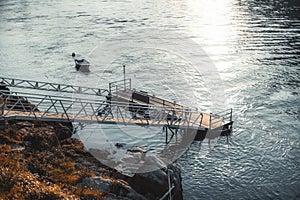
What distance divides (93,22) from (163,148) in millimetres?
88896

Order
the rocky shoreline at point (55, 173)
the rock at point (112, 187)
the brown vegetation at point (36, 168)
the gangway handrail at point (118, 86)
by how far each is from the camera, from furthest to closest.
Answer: the gangway handrail at point (118, 86), the rock at point (112, 187), the rocky shoreline at point (55, 173), the brown vegetation at point (36, 168)

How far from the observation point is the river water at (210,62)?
118 ft

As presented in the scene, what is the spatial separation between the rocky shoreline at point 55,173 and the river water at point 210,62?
269 inches

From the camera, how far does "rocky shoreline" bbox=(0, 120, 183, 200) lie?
22.2 m

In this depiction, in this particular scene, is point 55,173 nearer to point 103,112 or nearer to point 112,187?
point 112,187

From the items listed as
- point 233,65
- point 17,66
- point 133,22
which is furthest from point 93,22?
point 233,65

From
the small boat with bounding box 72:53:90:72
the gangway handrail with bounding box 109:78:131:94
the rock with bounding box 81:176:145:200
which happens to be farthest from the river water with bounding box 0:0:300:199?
the rock with bounding box 81:176:145:200

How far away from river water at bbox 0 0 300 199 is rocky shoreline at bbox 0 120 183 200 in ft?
22.4

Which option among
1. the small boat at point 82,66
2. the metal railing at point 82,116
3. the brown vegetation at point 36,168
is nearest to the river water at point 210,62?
the small boat at point 82,66

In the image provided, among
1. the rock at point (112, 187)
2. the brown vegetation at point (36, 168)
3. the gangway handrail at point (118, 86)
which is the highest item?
the brown vegetation at point (36, 168)

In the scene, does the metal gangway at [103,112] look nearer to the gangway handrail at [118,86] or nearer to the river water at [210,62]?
the gangway handrail at [118,86]

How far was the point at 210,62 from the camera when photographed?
249 ft

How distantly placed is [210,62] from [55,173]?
2229 inches

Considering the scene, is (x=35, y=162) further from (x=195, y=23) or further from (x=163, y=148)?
(x=195, y=23)
